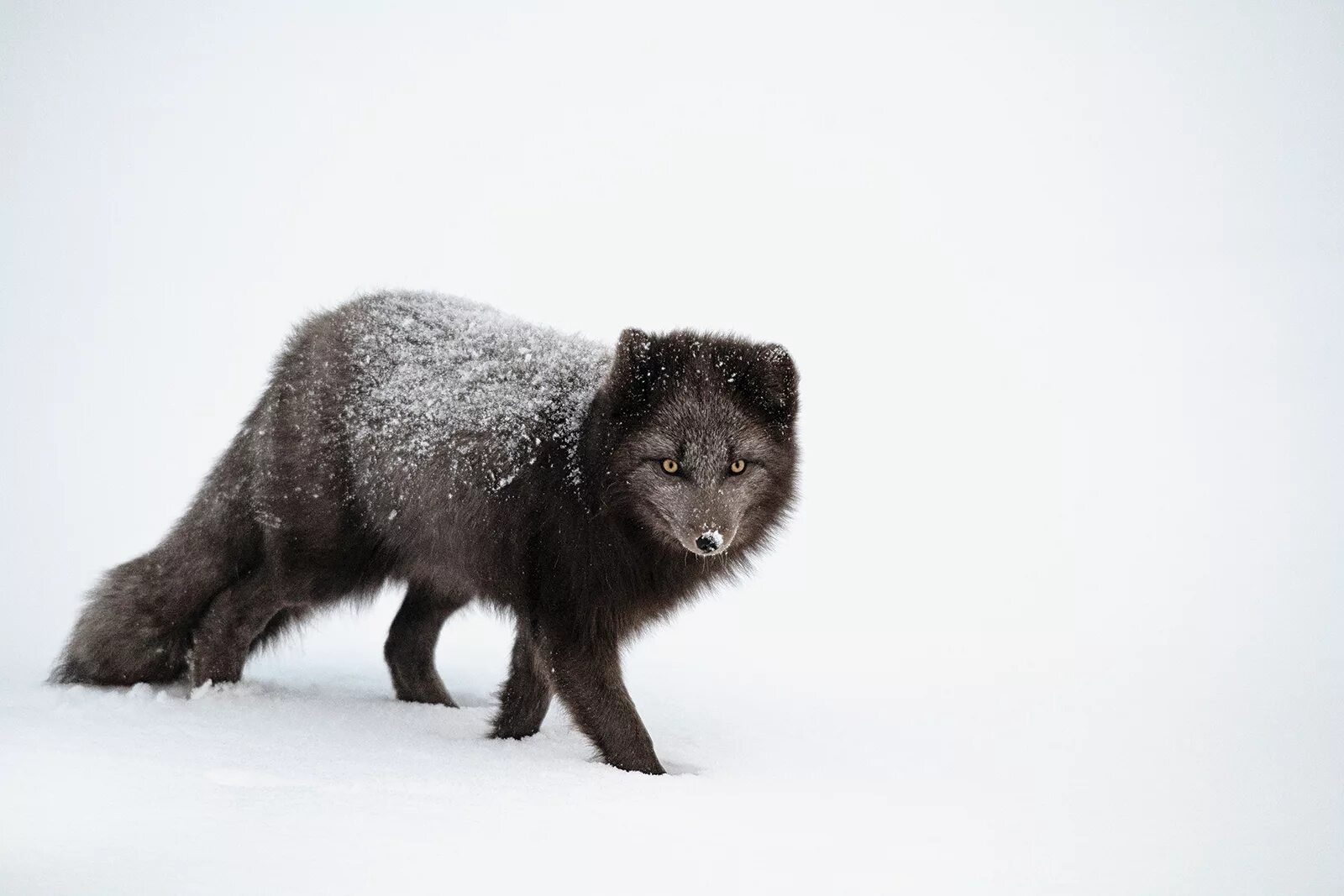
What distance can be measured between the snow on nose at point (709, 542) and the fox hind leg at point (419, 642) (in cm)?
237

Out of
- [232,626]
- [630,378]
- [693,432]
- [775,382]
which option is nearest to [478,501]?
[630,378]

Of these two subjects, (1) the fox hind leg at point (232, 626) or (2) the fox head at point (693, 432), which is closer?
(2) the fox head at point (693, 432)

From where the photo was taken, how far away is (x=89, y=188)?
124 feet

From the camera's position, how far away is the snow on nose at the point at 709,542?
15.8ft

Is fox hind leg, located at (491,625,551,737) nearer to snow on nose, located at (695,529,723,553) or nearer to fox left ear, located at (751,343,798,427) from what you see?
snow on nose, located at (695,529,723,553)

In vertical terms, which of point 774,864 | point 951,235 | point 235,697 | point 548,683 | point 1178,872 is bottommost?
point 235,697

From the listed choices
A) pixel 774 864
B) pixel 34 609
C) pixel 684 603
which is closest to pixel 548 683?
pixel 684 603

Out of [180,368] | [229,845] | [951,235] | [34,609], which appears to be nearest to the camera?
[229,845]

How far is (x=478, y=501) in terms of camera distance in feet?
18.2

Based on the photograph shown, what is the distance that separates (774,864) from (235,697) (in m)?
3.64

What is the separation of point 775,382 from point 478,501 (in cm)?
168

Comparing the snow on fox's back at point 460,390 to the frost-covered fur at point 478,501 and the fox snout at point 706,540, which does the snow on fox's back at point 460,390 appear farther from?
the fox snout at point 706,540

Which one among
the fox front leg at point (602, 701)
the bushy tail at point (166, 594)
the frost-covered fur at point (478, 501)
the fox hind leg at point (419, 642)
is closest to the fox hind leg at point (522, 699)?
the frost-covered fur at point (478, 501)

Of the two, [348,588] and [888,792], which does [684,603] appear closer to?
[888,792]
